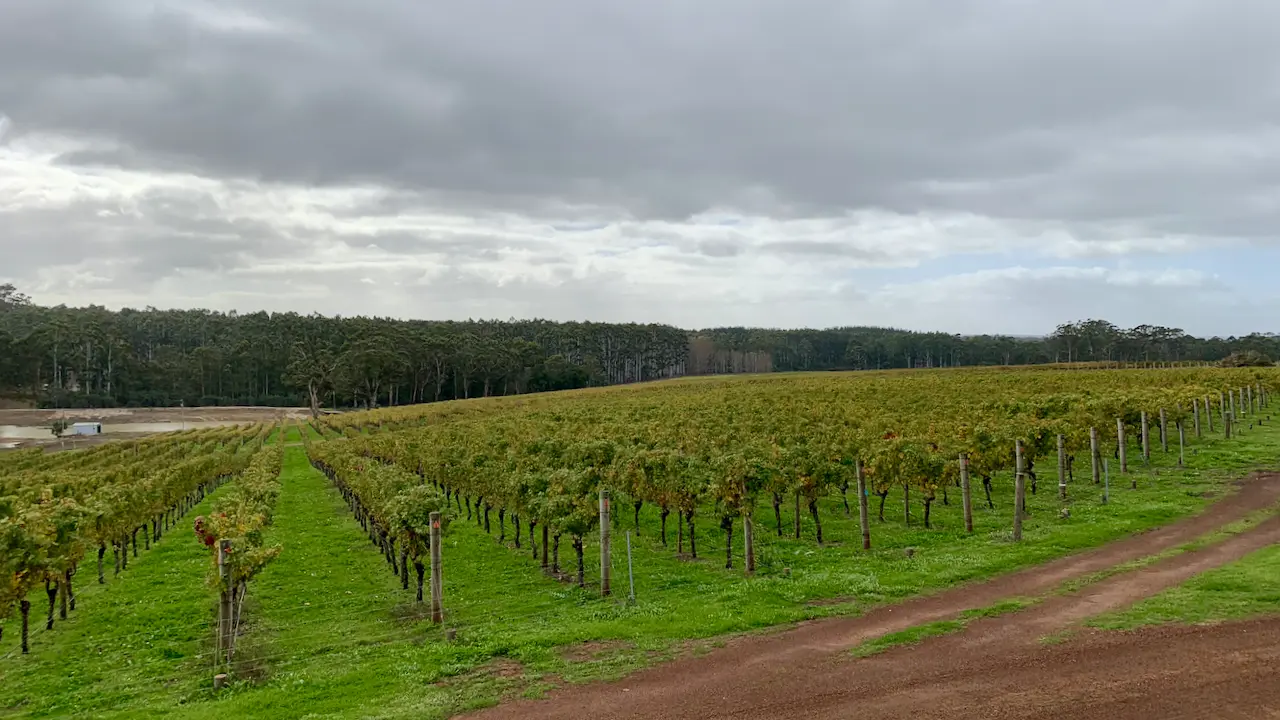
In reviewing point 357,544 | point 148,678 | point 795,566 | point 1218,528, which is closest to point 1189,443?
point 1218,528

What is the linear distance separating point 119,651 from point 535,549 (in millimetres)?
10595

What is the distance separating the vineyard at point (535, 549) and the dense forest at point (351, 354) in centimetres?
9302

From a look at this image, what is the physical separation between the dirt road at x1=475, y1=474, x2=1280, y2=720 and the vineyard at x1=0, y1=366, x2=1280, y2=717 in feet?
→ 3.28

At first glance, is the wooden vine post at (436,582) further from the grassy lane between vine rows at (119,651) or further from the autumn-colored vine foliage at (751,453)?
the grassy lane between vine rows at (119,651)

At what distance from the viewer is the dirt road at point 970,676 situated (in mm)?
9781

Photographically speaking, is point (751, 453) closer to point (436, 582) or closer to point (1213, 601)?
point (436, 582)

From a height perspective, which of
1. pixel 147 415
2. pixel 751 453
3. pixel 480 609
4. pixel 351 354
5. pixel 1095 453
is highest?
pixel 351 354

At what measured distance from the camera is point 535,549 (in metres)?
22.3

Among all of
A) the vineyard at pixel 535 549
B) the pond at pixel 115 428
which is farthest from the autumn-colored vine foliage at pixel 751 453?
the pond at pixel 115 428

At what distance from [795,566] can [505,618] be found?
7.87 meters

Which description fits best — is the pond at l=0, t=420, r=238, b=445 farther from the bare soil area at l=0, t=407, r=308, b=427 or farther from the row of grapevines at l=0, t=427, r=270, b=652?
the row of grapevines at l=0, t=427, r=270, b=652

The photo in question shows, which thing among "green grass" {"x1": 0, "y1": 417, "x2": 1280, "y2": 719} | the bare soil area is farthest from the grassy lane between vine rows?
the bare soil area

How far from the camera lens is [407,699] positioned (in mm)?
11086

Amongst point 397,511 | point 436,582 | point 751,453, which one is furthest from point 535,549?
point 751,453
